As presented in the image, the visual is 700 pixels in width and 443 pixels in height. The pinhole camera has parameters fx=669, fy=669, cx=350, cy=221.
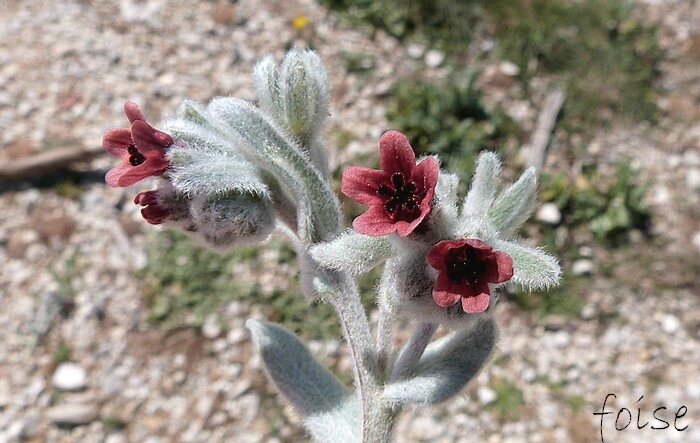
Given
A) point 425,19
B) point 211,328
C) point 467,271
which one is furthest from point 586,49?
point 467,271

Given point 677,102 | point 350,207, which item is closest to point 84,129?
point 350,207

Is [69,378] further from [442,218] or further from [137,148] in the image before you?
[442,218]

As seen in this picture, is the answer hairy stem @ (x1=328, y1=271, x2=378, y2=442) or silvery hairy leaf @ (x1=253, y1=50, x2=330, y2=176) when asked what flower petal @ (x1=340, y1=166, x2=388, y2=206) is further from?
hairy stem @ (x1=328, y1=271, x2=378, y2=442)

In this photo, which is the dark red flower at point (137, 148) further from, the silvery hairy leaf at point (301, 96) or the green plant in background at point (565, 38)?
the green plant in background at point (565, 38)

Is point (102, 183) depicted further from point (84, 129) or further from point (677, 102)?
point (677, 102)

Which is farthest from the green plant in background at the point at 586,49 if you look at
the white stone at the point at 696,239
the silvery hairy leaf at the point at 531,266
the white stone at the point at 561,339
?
the silvery hairy leaf at the point at 531,266
